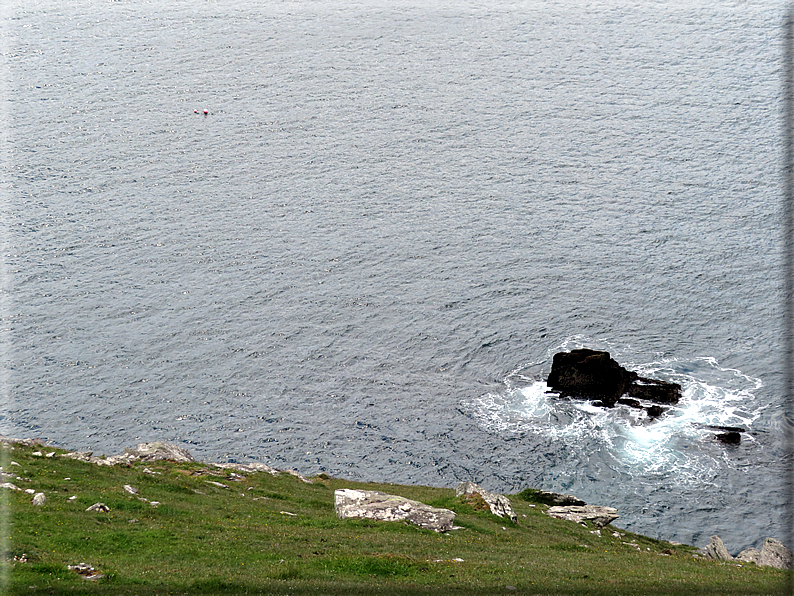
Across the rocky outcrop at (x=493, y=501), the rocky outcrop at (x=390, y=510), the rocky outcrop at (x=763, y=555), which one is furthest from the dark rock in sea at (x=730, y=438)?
the rocky outcrop at (x=390, y=510)

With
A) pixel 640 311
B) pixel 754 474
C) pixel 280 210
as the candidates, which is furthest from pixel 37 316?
pixel 754 474

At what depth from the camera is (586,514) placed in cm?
5275

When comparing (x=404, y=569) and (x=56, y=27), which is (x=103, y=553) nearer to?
(x=404, y=569)

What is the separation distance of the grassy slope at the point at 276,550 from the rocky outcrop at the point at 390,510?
1.07 m

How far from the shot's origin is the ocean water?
69.6 metres

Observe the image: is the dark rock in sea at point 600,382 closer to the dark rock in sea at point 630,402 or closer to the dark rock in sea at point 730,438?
the dark rock in sea at point 630,402

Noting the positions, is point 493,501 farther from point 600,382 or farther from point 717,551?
point 600,382

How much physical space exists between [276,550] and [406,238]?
240 feet

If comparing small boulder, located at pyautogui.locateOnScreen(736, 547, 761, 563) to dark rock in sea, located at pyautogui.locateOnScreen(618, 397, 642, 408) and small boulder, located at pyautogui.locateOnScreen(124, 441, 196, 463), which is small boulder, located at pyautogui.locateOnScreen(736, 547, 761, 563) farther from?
small boulder, located at pyautogui.locateOnScreen(124, 441, 196, 463)

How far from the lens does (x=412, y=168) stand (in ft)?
398

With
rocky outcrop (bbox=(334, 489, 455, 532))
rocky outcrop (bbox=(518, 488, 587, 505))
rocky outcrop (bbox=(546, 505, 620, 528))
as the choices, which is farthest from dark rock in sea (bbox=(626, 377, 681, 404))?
rocky outcrop (bbox=(334, 489, 455, 532))

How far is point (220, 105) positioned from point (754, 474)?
362ft

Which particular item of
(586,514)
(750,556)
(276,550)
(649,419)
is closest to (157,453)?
(276,550)

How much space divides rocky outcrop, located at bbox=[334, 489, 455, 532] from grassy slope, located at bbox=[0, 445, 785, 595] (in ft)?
3.50
